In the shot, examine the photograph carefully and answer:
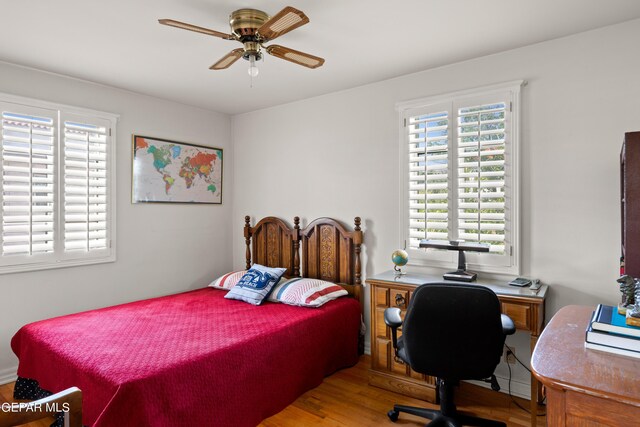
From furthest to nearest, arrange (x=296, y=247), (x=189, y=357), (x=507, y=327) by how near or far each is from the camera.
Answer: (x=296, y=247)
(x=189, y=357)
(x=507, y=327)

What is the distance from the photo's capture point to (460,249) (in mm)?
2832

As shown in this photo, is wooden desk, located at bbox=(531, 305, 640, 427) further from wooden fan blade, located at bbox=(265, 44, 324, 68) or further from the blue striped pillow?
the blue striped pillow

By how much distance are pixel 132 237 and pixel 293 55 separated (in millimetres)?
2543

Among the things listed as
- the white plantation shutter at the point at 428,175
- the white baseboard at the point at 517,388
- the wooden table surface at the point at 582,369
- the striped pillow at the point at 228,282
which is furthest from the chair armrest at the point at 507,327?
the striped pillow at the point at 228,282

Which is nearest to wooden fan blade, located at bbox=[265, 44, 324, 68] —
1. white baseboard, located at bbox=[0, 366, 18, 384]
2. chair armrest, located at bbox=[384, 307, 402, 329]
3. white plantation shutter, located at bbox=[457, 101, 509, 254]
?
white plantation shutter, located at bbox=[457, 101, 509, 254]

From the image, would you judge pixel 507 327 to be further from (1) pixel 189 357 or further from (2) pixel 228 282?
(2) pixel 228 282

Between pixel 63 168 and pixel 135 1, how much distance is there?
185cm

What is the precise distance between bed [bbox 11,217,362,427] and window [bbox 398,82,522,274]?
69 cm

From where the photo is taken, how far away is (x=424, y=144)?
10.5ft

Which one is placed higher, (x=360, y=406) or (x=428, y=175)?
(x=428, y=175)

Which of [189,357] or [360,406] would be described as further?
[360,406]

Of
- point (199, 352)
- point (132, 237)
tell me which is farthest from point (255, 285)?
point (132, 237)

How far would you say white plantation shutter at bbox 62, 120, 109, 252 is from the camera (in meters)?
3.32

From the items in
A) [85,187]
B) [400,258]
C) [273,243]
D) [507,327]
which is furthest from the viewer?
[273,243]
